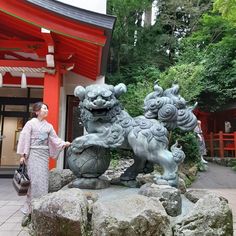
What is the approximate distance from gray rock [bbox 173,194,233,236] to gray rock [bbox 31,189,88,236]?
829 mm

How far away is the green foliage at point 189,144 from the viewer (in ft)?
36.3

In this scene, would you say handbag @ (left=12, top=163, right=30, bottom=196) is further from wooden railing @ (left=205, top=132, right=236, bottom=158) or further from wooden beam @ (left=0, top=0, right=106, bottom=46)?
wooden railing @ (left=205, top=132, right=236, bottom=158)

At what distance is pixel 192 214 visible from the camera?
2.78 metres

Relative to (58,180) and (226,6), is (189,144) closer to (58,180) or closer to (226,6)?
(226,6)

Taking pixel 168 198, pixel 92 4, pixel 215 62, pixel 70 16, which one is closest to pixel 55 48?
pixel 70 16

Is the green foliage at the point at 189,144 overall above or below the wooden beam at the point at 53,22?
below

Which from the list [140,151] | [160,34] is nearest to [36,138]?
[140,151]

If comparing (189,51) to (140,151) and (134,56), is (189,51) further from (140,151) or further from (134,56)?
(140,151)

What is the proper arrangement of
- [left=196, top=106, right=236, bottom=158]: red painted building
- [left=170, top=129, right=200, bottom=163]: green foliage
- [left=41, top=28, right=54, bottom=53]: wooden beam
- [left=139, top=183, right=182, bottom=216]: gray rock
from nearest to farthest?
[left=139, top=183, right=182, bottom=216]: gray rock → [left=41, top=28, right=54, bottom=53]: wooden beam → [left=170, top=129, right=200, bottom=163]: green foliage → [left=196, top=106, right=236, bottom=158]: red painted building

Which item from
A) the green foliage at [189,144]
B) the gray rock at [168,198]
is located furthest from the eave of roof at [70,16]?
the green foliage at [189,144]

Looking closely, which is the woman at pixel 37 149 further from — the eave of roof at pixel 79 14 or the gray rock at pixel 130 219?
the eave of roof at pixel 79 14

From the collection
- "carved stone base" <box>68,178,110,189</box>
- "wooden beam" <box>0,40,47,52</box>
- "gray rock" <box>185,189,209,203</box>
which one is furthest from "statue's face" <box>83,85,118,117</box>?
"wooden beam" <box>0,40,47,52</box>

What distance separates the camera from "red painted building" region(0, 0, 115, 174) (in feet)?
22.2

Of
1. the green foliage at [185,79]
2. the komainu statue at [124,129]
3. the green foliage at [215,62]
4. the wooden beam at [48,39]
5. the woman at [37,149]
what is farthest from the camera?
the green foliage at [215,62]
